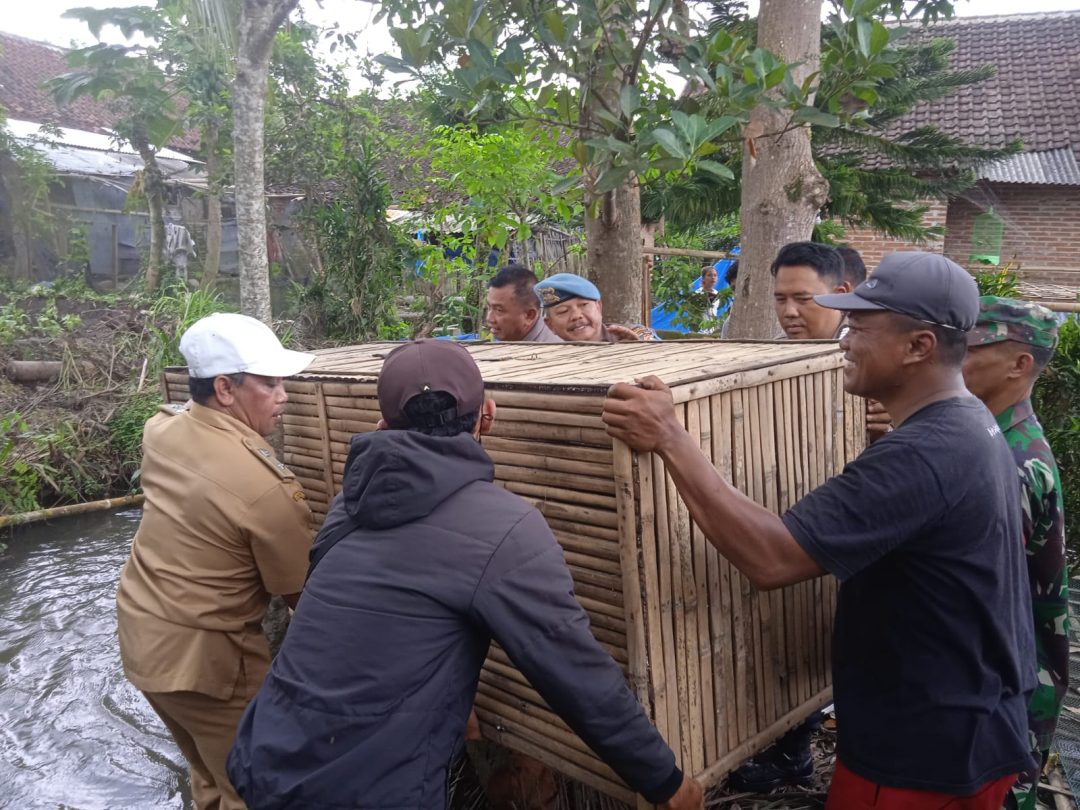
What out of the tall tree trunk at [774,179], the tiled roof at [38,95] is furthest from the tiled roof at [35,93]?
the tall tree trunk at [774,179]

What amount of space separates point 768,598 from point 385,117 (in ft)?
34.9

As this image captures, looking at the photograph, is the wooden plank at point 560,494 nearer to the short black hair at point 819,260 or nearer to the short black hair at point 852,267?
the short black hair at point 819,260

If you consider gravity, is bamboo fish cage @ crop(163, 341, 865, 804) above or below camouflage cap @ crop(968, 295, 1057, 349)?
below

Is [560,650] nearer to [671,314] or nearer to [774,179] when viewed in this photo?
[774,179]

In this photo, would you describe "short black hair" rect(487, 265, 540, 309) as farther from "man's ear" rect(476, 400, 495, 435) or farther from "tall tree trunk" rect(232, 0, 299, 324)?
"man's ear" rect(476, 400, 495, 435)

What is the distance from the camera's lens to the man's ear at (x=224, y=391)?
2361mm

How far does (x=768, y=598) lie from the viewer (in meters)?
1.95

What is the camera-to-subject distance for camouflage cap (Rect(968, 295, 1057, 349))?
2.09 metres

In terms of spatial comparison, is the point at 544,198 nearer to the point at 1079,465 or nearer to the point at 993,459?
the point at 1079,465

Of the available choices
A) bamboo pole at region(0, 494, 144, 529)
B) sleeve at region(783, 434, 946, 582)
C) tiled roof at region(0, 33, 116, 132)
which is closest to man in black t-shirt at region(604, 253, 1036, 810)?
sleeve at region(783, 434, 946, 582)

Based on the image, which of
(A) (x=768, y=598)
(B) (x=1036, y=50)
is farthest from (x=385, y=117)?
(B) (x=1036, y=50)

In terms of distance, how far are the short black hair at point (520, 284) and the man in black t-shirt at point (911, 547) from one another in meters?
2.56

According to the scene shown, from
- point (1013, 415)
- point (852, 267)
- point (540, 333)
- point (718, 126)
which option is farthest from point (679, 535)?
point (540, 333)

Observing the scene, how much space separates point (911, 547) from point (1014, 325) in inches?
32.5
